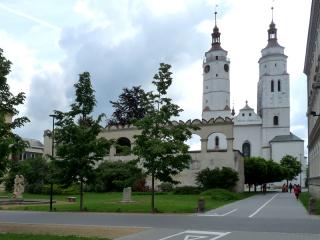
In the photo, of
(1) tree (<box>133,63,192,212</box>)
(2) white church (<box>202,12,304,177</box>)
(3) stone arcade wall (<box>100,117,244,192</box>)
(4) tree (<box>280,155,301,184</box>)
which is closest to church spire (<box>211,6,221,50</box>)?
(2) white church (<box>202,12,304,177</box>)

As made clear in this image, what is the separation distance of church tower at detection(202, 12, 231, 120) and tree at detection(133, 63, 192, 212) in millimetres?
91913

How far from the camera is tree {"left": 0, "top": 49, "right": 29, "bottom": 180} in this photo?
17.0m

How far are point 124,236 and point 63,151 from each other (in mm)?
14372

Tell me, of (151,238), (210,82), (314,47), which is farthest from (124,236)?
(210,82)

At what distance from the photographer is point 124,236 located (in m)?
16.4

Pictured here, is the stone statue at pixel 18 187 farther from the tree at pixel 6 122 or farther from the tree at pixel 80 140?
the tree at pixel 6 122

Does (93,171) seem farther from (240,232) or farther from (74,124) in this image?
(240,232)

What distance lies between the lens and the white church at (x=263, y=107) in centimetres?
12262

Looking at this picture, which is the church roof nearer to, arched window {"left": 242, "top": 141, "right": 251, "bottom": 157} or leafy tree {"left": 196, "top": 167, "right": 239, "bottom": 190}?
arched window {"left": 242, "top": 141, "right": 251, "bottom": 157}

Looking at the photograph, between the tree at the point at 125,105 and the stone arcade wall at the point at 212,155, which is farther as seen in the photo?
the tree at the point at 125,105

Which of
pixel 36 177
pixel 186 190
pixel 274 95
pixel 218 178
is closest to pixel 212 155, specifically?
pixel 218 178

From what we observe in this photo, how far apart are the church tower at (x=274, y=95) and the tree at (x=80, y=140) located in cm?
9987

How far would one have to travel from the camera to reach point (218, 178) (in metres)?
58.0

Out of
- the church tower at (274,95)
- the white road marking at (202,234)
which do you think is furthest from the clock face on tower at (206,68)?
the white road marking at (202,234)
